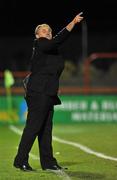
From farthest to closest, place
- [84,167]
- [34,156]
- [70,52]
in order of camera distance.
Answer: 1. [70,52]
2. [34,156]
3. [84,167]

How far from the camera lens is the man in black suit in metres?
10.5

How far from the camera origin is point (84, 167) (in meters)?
11.3

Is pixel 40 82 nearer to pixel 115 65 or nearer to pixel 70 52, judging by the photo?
pixel 115 65

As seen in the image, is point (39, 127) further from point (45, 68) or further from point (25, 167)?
point (45, 68)

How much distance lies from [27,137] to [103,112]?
1108cm

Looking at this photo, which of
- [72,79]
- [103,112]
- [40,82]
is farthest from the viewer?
[72,79]

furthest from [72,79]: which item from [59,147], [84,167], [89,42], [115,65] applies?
[89,42]

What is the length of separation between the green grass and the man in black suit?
49 centimetres

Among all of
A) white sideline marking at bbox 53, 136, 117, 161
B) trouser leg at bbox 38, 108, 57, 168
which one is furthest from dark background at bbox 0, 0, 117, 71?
trouser leg at bbox 38, 108, 57, 168

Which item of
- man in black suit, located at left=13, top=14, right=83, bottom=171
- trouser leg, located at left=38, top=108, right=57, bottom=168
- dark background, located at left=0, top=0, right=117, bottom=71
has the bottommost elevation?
dark background, located at left=0, top=0, right=117, bottom=71

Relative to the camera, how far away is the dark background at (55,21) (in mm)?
51625

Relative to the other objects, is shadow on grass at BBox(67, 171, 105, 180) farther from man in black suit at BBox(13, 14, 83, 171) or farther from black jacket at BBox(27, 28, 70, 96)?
black jacket at BBox(27, 28, 70, 96)

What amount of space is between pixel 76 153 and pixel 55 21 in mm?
40691

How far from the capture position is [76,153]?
1341 cm
